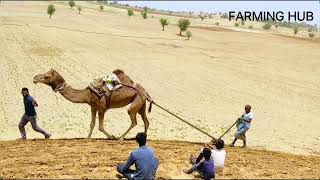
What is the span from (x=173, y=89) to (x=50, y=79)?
1683 centimetres

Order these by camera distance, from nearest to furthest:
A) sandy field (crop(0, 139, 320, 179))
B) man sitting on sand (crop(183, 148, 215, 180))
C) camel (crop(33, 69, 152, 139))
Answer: man sitting on sand (crop(183, 148, 215, 180)) < sandy field (crop(0, 139, 320, 179)) < camel (crop(33, 69, 152, 139))

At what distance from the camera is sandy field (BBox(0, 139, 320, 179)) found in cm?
1138

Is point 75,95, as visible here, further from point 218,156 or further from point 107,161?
point 218,156

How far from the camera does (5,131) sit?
19.1 meters

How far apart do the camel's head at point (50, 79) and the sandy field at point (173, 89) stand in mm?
1609

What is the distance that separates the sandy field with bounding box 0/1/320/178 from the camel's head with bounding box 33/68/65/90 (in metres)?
1.61

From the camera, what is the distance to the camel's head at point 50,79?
14164 millimetres

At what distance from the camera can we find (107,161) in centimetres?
1222

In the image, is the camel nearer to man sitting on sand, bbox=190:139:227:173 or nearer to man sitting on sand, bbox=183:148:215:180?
man sitting on sand, bbox=190:139:227:173

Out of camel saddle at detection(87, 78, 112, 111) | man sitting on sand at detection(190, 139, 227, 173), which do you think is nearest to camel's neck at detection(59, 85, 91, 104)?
camel saddle at detection(87, 78, 112, 111)

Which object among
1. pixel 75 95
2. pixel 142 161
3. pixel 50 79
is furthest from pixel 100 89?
pixel 142 161

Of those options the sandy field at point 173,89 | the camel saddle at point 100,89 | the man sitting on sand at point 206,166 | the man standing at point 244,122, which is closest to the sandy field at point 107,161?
the sandy field at point 173,89

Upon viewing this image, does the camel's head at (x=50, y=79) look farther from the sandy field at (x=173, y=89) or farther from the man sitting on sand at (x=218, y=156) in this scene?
the man sitting on sand at (x=218, y=156)

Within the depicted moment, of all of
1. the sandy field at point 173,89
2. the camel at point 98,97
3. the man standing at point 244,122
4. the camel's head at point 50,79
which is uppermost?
the camel's head at point 50,79
